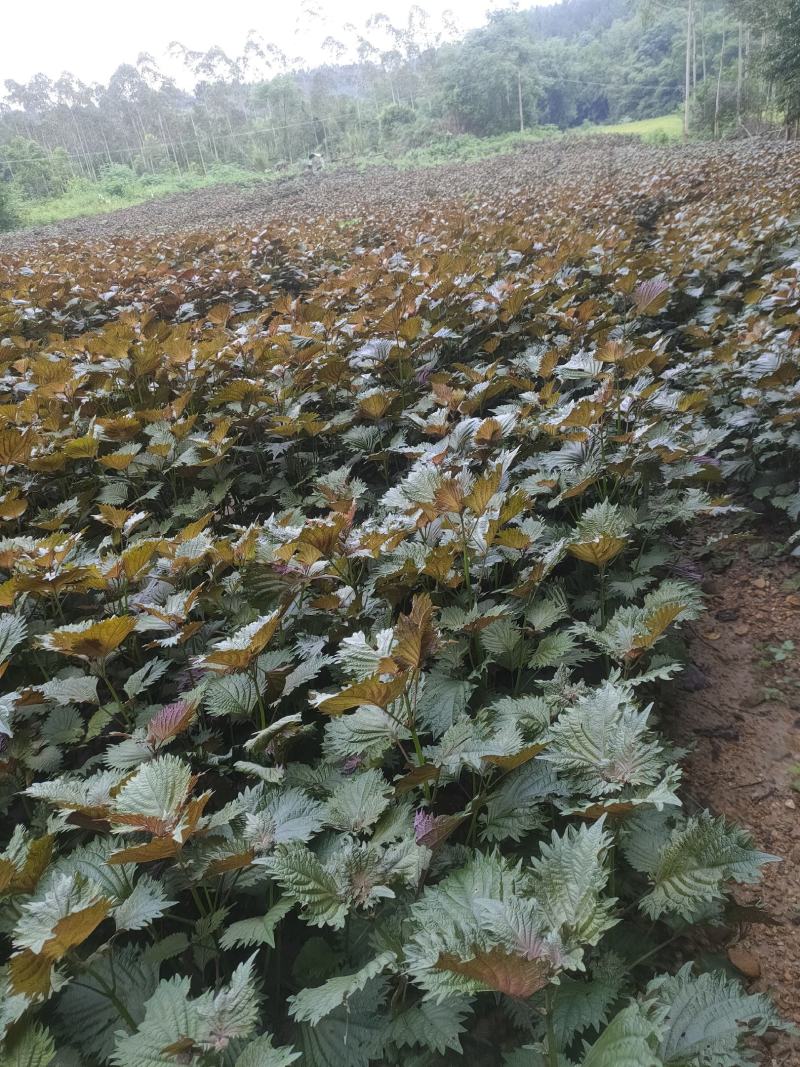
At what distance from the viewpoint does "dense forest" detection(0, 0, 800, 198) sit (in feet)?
123

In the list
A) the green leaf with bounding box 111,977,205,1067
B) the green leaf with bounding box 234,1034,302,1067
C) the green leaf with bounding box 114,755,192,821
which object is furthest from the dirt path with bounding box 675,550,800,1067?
the green leaf with bounding box 114,755,192,821

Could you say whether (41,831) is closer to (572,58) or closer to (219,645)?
(219,645)

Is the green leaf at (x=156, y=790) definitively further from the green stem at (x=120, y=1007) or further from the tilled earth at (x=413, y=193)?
the tilled earth at (x=413, y=193)

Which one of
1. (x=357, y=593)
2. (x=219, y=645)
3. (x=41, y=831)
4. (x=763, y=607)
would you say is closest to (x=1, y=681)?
(x=41, y=831)

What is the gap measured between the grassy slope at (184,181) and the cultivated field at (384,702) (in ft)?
83.8

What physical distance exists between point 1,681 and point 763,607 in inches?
97.0

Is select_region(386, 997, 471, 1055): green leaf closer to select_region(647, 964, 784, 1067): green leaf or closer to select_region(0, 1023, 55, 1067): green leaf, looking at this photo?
select_region(647, 964, 784, 1067): green leaf

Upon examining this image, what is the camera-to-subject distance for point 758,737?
6.07 feet

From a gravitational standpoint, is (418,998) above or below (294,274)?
below

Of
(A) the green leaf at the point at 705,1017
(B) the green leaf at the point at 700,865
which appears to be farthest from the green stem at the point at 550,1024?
(B) the green leaf at the point at 700,865

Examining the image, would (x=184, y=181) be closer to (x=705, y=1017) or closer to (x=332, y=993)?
(x=332, y=993)

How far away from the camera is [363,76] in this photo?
6059cm

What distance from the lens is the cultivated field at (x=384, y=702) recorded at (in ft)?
2.90

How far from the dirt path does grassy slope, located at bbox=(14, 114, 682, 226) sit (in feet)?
88.1
